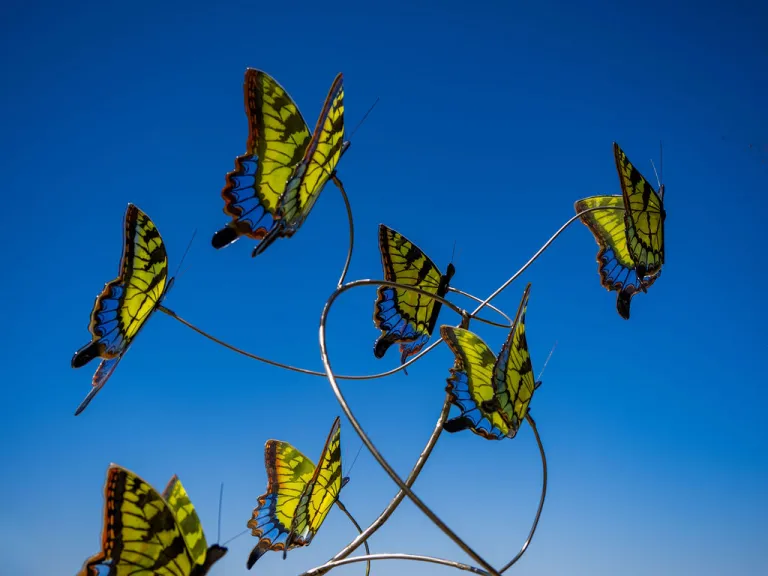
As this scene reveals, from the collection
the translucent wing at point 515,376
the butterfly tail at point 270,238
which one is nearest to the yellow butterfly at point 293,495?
the translucent wing at point 515,376

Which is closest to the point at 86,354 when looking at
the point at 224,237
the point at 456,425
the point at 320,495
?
the point at 224,237

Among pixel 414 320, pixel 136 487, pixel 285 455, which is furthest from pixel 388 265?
pixel 136 487

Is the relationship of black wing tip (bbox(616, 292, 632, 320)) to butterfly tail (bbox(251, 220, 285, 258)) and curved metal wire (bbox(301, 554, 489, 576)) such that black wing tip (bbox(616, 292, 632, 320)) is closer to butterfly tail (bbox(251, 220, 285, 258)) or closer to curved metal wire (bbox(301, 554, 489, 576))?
curved metal wire (bbox(301, 554, 489, 576))

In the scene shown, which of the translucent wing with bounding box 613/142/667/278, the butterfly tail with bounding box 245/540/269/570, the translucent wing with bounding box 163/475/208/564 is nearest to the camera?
the translucent wing with bounding box 163/475/208/564

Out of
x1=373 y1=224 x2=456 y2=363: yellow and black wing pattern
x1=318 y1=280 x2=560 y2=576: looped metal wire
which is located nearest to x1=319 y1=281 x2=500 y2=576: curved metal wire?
x1=318 y1=280 x2=560 y2=576: looped metal wire

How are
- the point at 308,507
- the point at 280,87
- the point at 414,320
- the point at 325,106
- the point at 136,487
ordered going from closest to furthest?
the point at 136,487, the point at 325,106, the point at 280,87, the point at 308,507, the point at 414,320

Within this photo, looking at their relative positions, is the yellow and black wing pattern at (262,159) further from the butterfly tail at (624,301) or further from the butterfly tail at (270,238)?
the butterfly tail at (624,301)

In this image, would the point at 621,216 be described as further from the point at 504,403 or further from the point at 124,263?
the point at 124,263
